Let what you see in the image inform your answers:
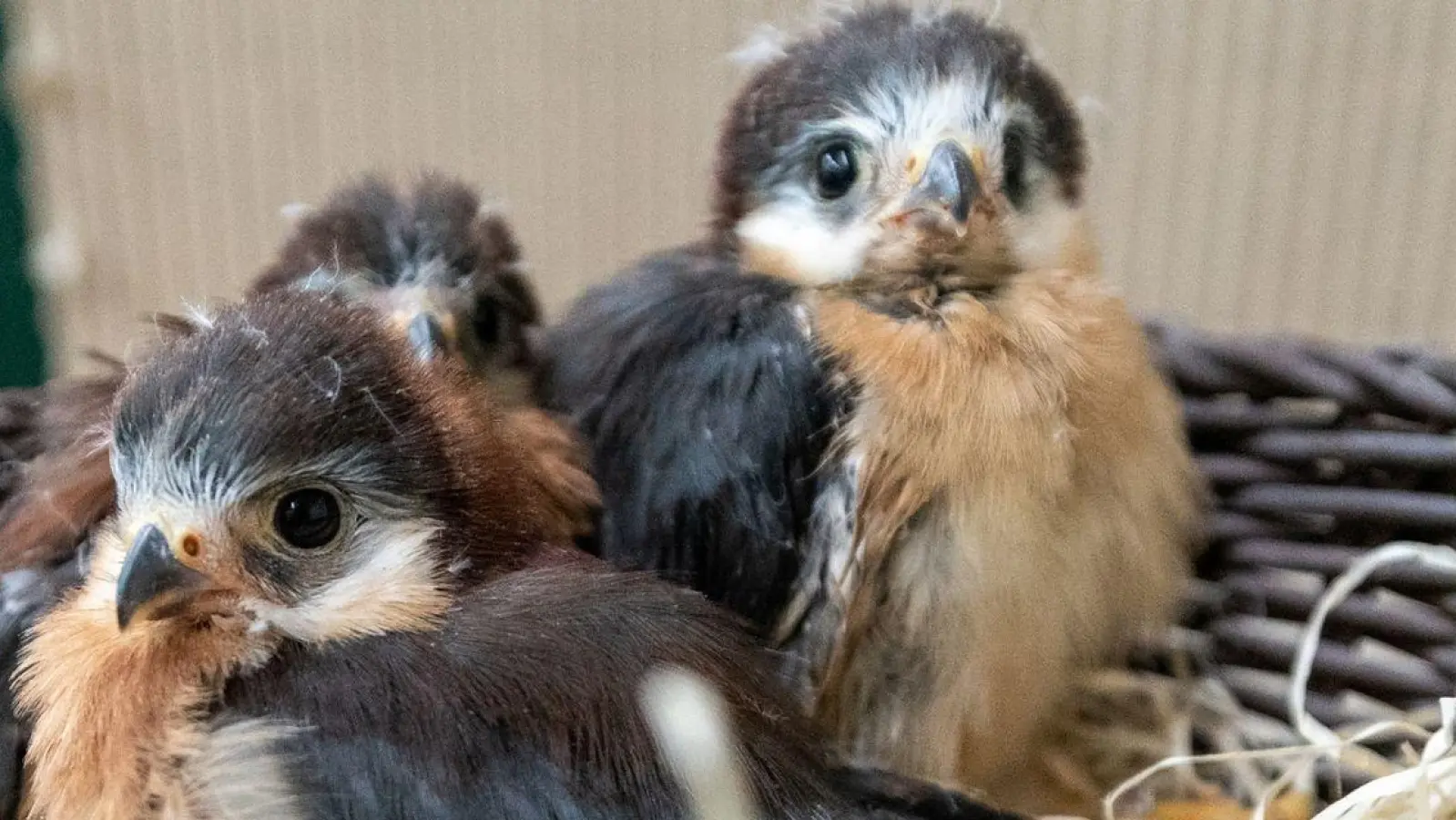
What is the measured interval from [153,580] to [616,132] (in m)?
1.58

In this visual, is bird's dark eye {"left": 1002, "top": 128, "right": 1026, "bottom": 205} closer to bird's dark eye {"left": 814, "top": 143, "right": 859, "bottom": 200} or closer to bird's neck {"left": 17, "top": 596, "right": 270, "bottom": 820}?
bird's dark eye {"left": 814, "top": 143, "right": 859, "bottom": 200}

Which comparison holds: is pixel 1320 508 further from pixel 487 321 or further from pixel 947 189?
pixel 487 321

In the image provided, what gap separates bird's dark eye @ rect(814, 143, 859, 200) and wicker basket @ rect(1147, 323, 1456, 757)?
45 cm

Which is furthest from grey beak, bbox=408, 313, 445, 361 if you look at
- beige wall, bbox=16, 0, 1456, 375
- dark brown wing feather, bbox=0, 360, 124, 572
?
beige wall, bbox=16, 0, 1456, 375

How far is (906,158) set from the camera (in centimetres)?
113

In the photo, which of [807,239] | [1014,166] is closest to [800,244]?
[807,239]

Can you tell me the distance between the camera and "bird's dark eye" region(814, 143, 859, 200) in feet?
3.84

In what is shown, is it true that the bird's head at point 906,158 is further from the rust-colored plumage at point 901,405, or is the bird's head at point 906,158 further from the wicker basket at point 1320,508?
the wicker basket at point 1320,508

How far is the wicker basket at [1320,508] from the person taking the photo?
1196 millimetres

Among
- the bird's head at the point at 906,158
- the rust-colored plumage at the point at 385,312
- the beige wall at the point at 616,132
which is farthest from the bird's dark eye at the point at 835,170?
the beige wall at the point at 616,132

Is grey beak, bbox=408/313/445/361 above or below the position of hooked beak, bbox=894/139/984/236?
below

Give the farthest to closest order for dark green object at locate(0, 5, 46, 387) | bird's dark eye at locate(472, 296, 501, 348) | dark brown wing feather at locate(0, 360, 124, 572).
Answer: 1. dark green object at locate(0, 5, 46, 387)
2. bird's dark eye at locate(472, 296, 501, 348)
3. dark brown wing feather at locate(0, 360, 124, 572)

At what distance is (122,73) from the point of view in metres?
2.29

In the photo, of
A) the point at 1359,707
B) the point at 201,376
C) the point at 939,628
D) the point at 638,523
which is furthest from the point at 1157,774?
the point at 201,376
